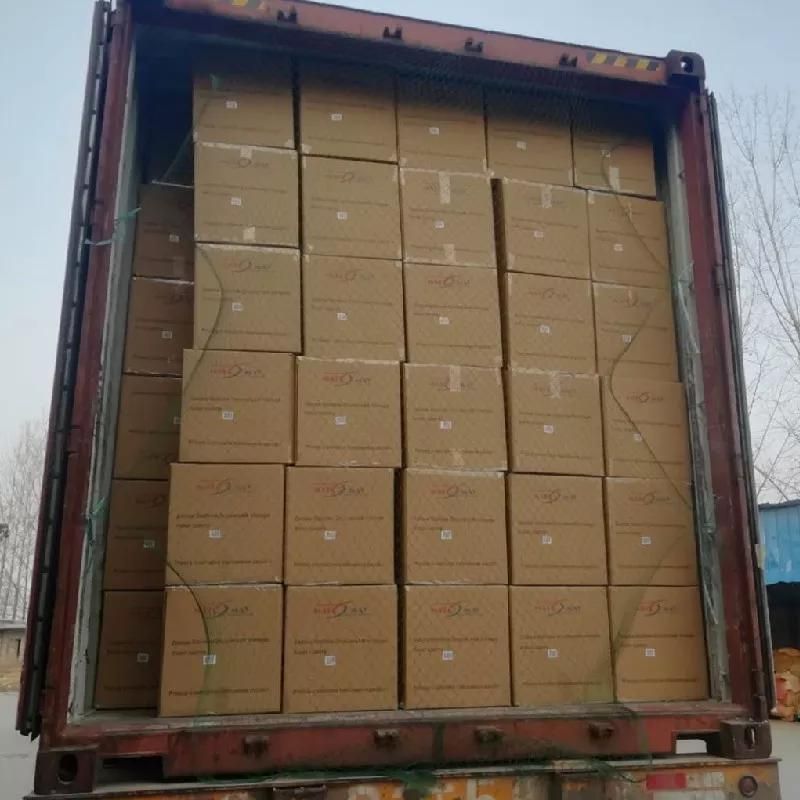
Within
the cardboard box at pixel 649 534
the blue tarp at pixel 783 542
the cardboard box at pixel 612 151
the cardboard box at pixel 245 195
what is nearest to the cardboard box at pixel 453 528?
the cardboard box at pixel 649 534

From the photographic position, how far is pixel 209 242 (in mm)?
3188

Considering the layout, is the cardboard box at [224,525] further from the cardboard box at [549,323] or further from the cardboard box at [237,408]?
the cardboard box at [549,323]

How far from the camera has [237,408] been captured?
3.00 meters

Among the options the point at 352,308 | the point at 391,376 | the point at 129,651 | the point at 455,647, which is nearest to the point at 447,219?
the point at 352,308

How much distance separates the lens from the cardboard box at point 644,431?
3305 mm

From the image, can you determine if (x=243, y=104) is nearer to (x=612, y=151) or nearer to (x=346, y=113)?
(x=346, y=113)

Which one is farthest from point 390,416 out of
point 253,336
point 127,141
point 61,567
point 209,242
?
point 127,141

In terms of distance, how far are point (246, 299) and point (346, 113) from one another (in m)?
0.91

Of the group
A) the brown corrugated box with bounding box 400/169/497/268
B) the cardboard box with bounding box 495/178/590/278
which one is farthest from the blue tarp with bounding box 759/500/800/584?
the brown corrugated box with bounding box 400/169/497/268

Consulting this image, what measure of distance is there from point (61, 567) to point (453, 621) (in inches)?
48.7

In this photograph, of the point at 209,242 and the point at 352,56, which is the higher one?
the point at 352,56

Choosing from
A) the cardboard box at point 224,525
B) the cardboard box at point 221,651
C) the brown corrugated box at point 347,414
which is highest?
the brown corrugated box at point 347,414

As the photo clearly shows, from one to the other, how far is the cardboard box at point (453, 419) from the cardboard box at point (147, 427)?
862 mm

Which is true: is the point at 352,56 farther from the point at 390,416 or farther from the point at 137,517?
the point at 137,517
